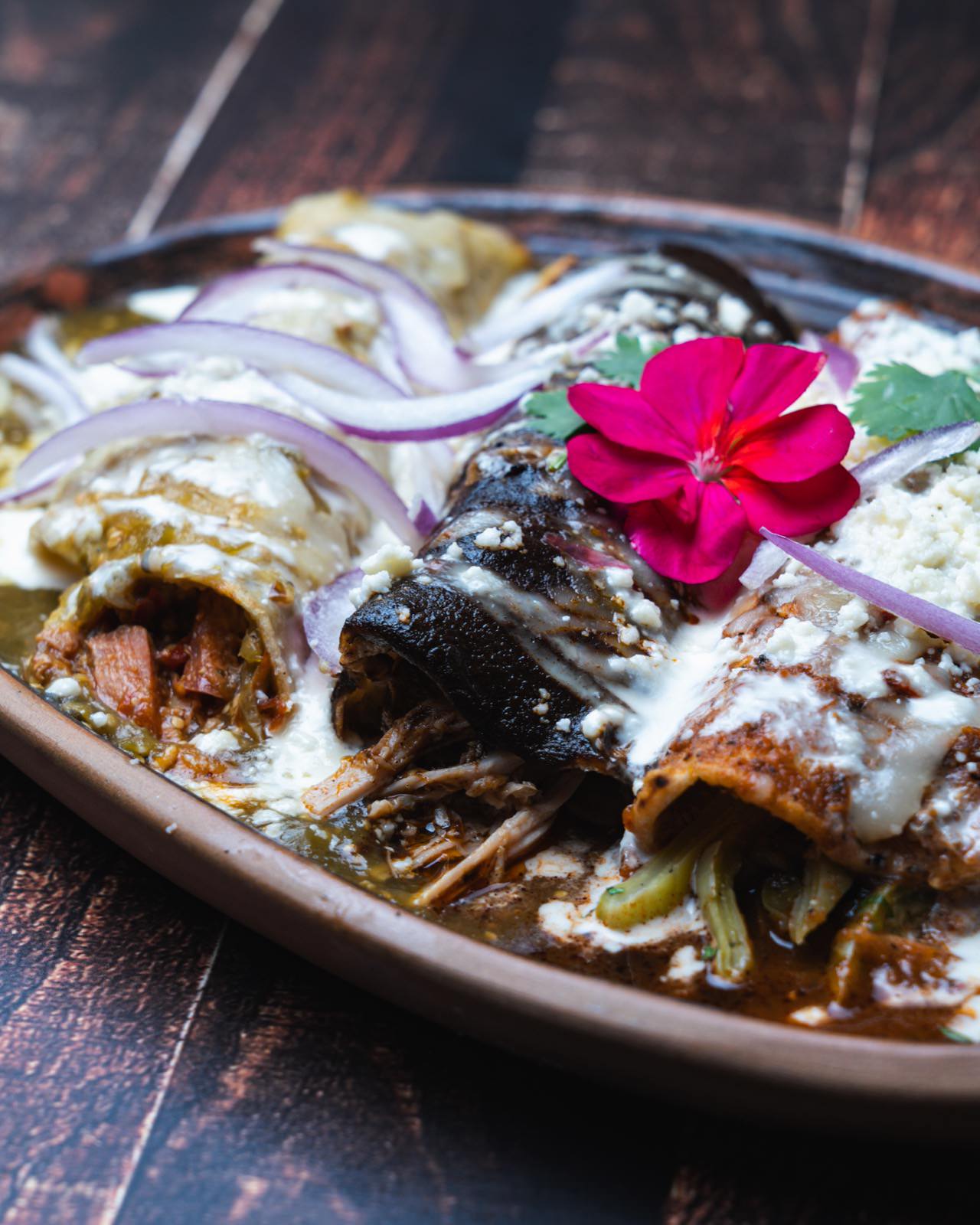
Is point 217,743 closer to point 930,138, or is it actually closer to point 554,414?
point 554,414

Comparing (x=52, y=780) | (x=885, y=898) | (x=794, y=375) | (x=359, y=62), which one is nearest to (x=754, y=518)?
(x=794, y=375)

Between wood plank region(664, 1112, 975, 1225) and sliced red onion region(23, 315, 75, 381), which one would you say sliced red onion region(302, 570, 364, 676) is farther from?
sliced red onion region(23, 315, 75, 381)

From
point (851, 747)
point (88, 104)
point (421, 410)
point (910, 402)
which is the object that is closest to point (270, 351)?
point (421, 410)

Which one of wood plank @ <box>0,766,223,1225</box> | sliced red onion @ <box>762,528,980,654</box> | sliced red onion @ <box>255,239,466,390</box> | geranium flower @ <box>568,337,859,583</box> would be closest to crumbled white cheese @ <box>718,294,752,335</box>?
geranium flower @ <box>568,337,859,583</box>

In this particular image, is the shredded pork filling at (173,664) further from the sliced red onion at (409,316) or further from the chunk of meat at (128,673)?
the sliced red onion at (409,316)

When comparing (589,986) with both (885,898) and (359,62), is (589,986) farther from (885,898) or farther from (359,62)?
(359,62)

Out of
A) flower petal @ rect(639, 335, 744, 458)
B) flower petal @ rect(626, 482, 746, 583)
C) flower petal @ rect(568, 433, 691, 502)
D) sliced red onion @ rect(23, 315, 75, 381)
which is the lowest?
sliced red onion @ rect(23, 315, 75, 381)

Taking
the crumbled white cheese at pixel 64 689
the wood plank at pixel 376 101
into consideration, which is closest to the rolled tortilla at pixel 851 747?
the crumbled white cheese at pixel 64 689
